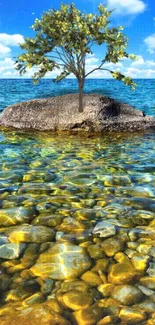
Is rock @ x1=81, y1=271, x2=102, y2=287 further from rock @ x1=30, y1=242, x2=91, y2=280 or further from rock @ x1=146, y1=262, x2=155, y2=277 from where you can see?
rock @ x1=146, y1=262, x2=155, y2=277

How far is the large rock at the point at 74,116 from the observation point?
1412 cm

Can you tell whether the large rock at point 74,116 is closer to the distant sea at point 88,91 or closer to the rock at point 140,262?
the distant sea at point 88,91

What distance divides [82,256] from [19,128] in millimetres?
11866

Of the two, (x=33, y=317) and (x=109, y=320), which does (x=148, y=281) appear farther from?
(x=33, y=317)

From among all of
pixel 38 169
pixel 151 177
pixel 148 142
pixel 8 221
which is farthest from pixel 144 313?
pixel 148 142

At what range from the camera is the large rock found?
14.1 m

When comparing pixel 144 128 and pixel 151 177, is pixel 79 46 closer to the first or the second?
pixel 144 128

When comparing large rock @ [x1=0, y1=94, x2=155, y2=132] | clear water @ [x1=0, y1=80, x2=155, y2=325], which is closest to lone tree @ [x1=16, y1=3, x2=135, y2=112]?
large rock @ [x1=0, y1=94, x2=155, y2=132]

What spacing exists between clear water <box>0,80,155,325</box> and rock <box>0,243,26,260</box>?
0.01m

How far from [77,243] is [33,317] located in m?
1.46

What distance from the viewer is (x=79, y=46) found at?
45.4 feet

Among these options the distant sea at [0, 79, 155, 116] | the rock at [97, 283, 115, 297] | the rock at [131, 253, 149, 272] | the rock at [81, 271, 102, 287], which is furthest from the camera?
the distant sea at [0, 79, 155, 116]

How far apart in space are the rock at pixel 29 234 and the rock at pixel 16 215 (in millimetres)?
→ 210

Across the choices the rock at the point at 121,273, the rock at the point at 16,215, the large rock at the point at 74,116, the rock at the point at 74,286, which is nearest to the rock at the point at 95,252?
the rock at the point at 121,273
